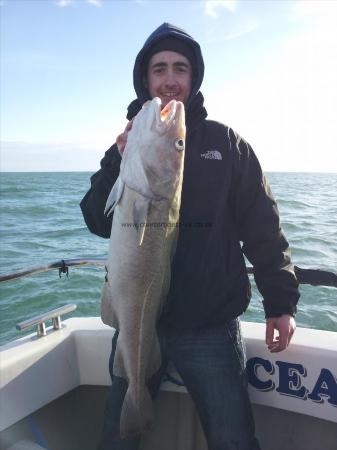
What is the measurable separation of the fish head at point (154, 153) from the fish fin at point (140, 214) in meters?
0.05

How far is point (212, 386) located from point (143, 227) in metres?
1.05

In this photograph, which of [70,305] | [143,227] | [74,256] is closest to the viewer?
[143,227]

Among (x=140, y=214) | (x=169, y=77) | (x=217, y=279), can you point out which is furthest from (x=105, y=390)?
(x=169, y=77)

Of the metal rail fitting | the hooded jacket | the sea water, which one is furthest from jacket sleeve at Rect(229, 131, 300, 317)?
the metal rail fitting

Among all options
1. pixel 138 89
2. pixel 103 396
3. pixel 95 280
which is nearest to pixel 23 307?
pixel 95 280

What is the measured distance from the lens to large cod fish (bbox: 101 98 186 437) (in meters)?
2.27

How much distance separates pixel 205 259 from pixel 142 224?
53cm

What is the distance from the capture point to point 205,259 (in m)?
2.56

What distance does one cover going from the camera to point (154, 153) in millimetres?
2309

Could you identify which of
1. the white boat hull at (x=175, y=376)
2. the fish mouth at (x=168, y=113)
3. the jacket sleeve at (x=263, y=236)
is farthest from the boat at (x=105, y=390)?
the fish mouth at (x=168, y=113)

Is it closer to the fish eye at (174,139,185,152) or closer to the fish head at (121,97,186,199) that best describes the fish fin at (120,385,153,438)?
the fish head at (121,97,186,199)

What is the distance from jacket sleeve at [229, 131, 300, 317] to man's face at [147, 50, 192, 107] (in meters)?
0.52

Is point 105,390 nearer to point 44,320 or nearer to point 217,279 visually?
point 44,320

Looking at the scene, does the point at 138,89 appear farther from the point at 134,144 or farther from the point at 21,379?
the point at 21,379
